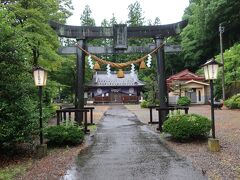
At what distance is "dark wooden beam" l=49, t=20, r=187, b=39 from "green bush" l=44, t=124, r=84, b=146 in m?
5.38

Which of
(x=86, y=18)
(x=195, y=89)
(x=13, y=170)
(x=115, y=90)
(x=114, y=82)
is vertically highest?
(x=86, y=18)

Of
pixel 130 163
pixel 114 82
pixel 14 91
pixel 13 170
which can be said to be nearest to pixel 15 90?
pixel 14 91

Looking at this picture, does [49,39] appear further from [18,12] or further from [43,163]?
[43,163]

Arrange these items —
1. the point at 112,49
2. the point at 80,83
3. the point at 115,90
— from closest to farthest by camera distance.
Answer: the point at 80,83 → the point at 112,49 → the point at 115,90

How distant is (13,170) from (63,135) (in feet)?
10.2

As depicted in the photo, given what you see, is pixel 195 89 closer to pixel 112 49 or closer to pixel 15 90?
pixel 112 49

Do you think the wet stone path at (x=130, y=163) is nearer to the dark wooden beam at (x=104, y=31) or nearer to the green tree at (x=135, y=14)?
the dark wooden beam at (x=104, y=31)

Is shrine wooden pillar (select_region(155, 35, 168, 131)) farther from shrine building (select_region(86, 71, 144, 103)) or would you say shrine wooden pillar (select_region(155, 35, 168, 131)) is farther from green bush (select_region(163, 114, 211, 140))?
shrine building (select_region(86, 71, 144, 103))

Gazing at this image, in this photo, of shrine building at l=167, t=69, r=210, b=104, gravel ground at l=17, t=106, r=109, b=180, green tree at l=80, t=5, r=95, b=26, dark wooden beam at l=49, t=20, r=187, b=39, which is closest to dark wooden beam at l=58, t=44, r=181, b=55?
dark wooden beam at l=49, t=20, r=187, b=39

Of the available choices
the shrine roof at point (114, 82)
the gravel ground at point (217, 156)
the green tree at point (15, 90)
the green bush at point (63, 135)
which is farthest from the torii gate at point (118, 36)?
the shrine roof at point (114, 82)

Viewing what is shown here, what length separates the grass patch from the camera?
25.0 ft

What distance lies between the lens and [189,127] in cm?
1136

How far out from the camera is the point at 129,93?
55969 millimetres

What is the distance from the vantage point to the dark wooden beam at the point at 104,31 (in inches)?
610
